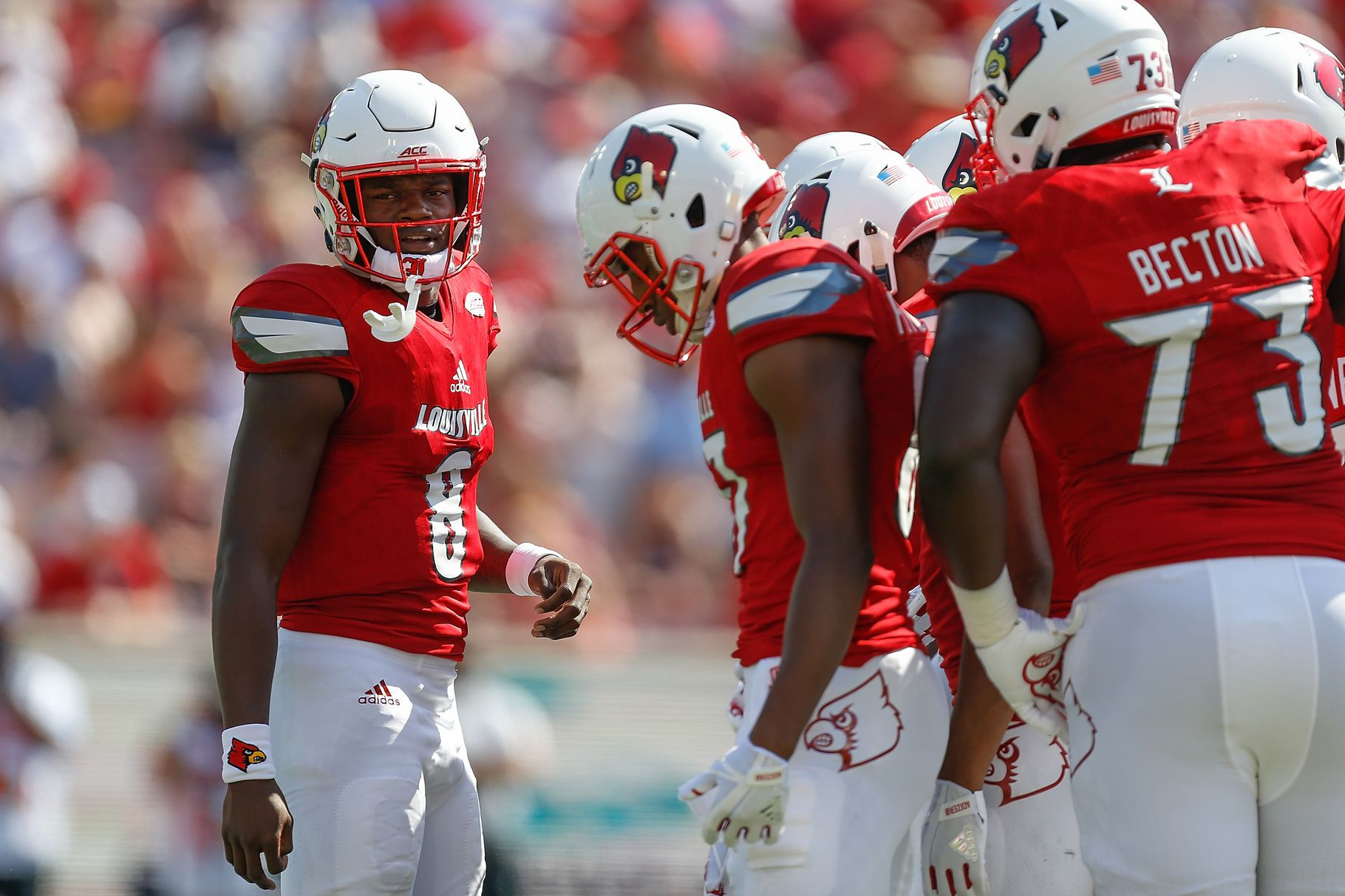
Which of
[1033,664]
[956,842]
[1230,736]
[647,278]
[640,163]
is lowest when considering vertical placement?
[956,842]

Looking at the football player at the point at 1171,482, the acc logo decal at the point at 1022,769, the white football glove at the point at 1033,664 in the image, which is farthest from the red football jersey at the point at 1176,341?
the acc logo decal at the point at 1022,769

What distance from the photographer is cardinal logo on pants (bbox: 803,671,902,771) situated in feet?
9.55

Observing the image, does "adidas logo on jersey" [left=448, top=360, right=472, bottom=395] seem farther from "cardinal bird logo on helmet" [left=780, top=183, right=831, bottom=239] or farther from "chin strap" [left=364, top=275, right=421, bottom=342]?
"cardinal bird logo on helmet" [left=780, top=183, right=831, bottom=239]

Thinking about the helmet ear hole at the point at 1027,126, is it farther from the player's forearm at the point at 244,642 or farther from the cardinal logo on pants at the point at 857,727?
the player's forearm at the point at 244,642

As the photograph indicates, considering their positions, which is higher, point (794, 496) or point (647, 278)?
point (647, 278)

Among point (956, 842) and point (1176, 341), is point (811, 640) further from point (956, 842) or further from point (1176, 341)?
point (1176, 341)

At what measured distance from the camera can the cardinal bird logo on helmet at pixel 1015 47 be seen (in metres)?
3.10

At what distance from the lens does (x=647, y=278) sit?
3.23 metres

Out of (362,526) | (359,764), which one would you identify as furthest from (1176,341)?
(359,764)

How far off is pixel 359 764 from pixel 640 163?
56.2 inches

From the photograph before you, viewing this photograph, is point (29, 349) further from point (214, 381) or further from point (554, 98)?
point (554, 98)

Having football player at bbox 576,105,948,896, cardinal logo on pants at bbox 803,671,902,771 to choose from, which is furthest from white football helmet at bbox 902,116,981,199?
cardinal logo on pants at bbox 803,671,902,771

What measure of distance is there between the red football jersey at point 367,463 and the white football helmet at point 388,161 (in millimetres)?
85

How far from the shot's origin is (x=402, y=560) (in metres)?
3.69
